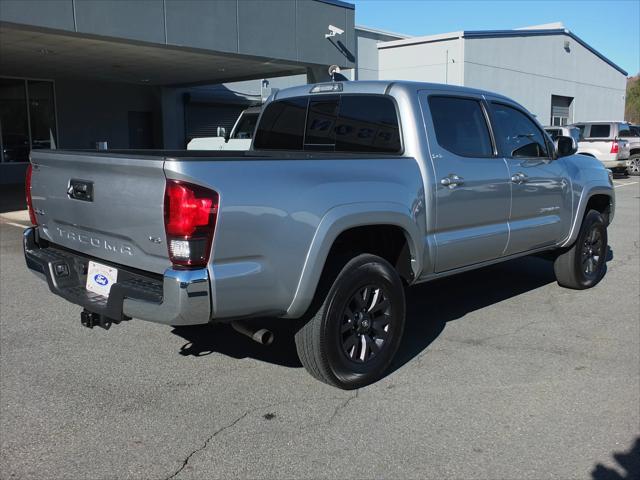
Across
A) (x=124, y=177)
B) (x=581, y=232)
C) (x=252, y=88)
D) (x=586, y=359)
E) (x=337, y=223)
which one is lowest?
(x=586, y=359)

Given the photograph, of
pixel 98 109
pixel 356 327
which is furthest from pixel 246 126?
pixel 98 109

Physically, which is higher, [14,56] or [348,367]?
[14,56]

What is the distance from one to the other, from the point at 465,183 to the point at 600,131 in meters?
20.4

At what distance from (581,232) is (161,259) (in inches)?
191

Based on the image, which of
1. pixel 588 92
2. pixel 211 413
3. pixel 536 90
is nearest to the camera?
pixel 211 413

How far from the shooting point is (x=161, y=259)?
3.36 meters

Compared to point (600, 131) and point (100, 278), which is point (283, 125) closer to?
point (100, 278)

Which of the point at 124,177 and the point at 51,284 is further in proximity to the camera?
the point at 51,284

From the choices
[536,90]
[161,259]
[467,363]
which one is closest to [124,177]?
[161,259]

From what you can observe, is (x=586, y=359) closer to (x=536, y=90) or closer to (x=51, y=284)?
(x=51, y=284)

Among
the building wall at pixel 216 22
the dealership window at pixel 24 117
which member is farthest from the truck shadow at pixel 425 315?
the dealership window at pixel 24 117

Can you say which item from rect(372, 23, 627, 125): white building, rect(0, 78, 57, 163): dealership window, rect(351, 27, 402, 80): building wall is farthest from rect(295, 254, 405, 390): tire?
rect(351, 27, 402, 80): building wall

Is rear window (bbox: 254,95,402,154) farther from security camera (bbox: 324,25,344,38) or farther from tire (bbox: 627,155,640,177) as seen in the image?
tire (bbox: 627,155,640,177)

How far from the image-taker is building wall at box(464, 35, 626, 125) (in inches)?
1124
